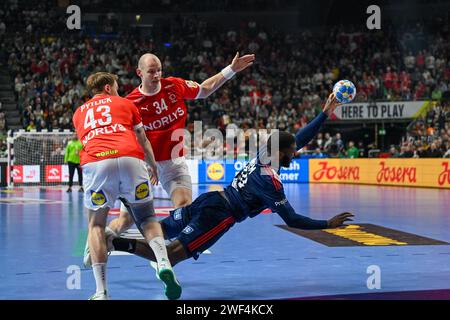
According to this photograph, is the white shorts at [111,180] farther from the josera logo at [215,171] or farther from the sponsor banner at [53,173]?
the sponsor banner at [53,173]

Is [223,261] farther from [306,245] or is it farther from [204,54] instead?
[204,54]

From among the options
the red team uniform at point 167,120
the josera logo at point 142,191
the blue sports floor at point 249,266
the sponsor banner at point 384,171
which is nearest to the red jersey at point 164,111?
the red team uniform at point 167,120

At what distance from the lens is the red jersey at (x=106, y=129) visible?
→ 5.90m

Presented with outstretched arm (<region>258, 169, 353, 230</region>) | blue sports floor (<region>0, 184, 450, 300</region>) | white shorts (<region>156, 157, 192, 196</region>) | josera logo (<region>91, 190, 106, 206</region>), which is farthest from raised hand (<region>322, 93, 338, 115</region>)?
josera logo (<region>91, 190, 106, 206</region>)

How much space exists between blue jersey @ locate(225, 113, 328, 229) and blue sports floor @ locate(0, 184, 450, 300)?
2.29 ft

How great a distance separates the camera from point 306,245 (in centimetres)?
945

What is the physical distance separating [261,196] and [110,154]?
150 cm

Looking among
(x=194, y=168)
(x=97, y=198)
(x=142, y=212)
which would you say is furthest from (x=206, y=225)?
(x=194, y=168)

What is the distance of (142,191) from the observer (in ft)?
19.7

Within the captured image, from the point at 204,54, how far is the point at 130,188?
98.2 ft

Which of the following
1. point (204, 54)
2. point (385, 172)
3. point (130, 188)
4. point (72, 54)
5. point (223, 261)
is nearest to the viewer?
point (130, 188)

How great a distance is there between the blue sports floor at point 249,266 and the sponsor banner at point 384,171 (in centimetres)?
1119

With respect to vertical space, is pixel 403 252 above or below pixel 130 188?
below

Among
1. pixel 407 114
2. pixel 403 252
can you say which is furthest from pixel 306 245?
pixel 407 114
